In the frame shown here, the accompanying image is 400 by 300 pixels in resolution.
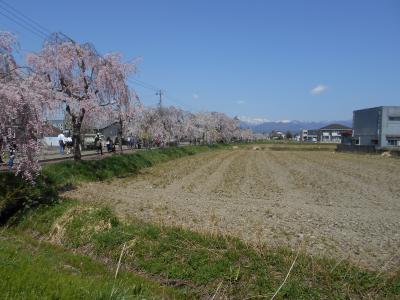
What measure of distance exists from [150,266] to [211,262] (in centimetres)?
120

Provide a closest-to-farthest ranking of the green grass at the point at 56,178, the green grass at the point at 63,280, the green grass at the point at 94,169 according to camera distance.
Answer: the green grass at the point at 63,280
the green grass at the point at 56,178
the green grass at the point at 94,169

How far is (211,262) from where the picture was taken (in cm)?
749

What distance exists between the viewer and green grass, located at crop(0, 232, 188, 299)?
482 centimetres

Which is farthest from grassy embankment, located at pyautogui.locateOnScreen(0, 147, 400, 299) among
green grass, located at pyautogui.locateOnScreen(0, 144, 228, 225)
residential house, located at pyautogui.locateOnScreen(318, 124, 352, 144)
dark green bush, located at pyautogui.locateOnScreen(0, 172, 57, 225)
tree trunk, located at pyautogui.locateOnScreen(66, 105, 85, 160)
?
residential house, located at pyautogui.locateOnScreen(318, 124, 352, 144)

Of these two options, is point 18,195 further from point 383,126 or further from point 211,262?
point 383,126

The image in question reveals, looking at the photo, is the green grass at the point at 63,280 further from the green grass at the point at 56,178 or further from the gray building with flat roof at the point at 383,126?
the gray building with flat roof at the point at 383,126

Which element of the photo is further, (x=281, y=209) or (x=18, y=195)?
(x=281, y=209)

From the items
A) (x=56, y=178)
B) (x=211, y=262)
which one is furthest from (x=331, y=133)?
(x=211, y=262)

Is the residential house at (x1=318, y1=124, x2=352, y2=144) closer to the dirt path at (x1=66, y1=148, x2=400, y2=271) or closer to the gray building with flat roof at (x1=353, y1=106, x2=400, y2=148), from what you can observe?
the gray building with flat roof at (x1=353, y1=106, x2=400, y2=148)

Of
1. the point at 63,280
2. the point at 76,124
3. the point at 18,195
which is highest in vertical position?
the point at 76,124

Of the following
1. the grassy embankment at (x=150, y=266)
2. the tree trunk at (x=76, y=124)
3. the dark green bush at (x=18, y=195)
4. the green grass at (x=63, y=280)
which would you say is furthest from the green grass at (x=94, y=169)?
the green grass at (x=63, y=280)

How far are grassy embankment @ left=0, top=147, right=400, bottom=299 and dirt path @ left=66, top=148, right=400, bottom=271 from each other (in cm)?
98

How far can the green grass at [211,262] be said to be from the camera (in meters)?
6.53

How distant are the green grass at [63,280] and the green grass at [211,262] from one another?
523 millimetres
